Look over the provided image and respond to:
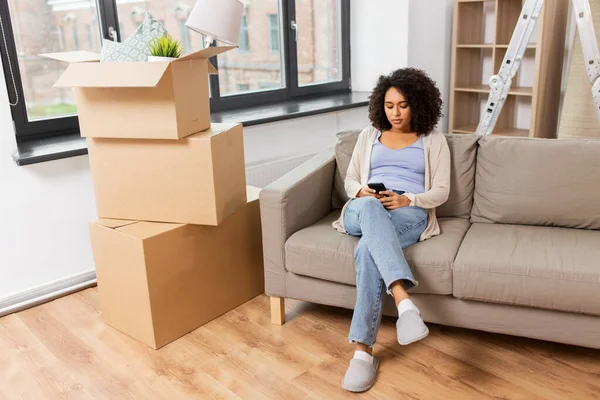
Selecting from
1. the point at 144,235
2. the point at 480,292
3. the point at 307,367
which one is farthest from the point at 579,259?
the point at 144,235

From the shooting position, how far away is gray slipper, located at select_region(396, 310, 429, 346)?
1.81 metres

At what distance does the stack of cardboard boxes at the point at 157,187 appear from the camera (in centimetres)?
203

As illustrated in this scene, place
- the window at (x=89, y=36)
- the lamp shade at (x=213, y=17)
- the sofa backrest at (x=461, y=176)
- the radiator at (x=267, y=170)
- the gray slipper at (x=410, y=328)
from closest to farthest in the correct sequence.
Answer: the gray slipper at (x=410, y=328) → the lamp shade at (x=213, y=17) → the sofa backrest at (x=461, y=176) → the window at (x=89, y=36) → the radiator at (x=267, y=170)

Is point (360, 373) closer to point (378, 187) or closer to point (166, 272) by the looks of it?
point (378, 187)

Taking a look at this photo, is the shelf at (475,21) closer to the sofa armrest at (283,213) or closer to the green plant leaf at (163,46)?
the sofa armrest at (283,213)

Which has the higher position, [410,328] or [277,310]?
[410,328]

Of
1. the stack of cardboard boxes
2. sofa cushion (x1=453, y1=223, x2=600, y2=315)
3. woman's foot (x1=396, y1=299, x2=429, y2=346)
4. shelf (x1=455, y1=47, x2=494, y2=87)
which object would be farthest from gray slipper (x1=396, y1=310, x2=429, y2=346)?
shelf (x1=455, y1=47, x2=494, y2=87)

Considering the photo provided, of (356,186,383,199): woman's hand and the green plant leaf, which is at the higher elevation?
the green plant leaf

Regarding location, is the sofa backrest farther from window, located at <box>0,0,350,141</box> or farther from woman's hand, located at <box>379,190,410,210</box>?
window, located at <box>0,0,350,141</box>

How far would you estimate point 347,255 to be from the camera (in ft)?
6.86

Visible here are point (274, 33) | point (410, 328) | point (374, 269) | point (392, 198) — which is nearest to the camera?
point (410, 328)

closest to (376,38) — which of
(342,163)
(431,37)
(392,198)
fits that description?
A: (431,37)

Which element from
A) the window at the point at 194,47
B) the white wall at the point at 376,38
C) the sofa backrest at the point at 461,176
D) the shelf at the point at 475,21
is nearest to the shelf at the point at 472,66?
the shelf at the point at 475,21

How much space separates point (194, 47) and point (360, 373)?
213cm
